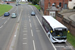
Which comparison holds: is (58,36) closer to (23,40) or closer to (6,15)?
(23,40)

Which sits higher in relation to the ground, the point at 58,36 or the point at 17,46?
the point at 58,36

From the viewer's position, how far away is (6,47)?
1755 centimetres

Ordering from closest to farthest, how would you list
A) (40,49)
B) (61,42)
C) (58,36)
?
1. (40,49)
2. (58,36)
3. (61,42)

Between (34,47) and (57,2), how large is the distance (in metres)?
40.7

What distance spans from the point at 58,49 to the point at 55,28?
338 centimetres

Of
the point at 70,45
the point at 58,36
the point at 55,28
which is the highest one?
the point at 55,28

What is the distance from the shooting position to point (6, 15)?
45281mm

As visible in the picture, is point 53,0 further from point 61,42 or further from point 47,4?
point 61,42

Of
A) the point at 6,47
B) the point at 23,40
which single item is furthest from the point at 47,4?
the point at 6,47

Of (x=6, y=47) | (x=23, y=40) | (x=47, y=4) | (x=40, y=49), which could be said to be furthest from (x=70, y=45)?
(x=47, y=4)

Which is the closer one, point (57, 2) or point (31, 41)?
point (31, 41)

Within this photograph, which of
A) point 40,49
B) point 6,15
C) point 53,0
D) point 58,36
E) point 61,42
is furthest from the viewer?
point 53,0

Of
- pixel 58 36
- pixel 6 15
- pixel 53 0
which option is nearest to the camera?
pixel 58 36

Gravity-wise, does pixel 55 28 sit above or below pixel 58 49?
above
